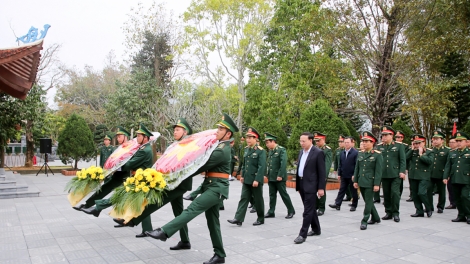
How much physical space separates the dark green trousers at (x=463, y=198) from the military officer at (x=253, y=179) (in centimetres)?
376

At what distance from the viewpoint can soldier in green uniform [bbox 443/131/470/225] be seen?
23.6 feet

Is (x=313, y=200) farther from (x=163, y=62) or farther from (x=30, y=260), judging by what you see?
(x=163, y=62)

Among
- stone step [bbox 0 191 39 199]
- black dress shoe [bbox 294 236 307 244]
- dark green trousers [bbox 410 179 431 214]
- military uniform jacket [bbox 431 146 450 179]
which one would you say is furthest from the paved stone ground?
stone step [bbox 0 191 39 199]

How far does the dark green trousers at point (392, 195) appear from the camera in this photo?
24.3 ft

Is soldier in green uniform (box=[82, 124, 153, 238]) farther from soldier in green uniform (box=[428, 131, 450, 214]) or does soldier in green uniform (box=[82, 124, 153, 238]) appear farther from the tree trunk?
the tree trunk

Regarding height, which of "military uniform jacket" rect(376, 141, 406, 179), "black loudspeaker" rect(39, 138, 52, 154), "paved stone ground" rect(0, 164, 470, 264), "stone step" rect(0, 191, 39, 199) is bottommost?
"paved stone ground" rect(0, 164, 470, 264)

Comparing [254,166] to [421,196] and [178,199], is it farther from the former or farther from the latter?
[421,196]

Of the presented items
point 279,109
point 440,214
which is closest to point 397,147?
point 440,214

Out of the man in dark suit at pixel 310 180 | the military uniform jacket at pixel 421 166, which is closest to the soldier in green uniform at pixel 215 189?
the man in dark suit at pixel 310 180

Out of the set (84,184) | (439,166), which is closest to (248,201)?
(84,184)

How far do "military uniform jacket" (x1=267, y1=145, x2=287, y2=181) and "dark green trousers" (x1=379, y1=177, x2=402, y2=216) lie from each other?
1993 millimetres

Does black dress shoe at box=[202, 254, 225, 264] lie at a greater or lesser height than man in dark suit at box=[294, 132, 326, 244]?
lesser

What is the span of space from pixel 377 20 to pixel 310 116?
13.2 ft

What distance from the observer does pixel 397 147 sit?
771cm
